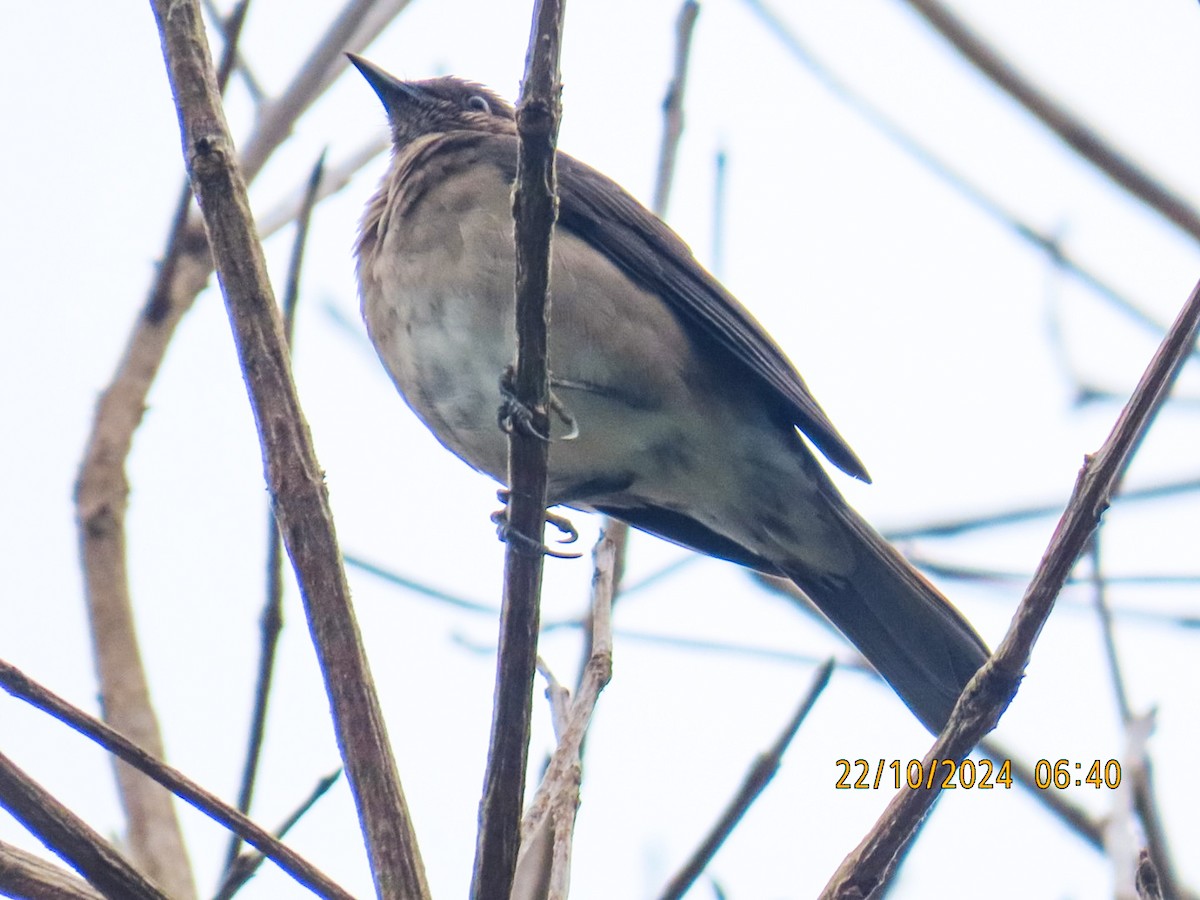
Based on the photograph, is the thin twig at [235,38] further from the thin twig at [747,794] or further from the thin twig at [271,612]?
the thin twig at [747,794]

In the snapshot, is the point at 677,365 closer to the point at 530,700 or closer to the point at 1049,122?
the point at 1049,122

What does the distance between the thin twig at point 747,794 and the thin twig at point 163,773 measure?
707 mm

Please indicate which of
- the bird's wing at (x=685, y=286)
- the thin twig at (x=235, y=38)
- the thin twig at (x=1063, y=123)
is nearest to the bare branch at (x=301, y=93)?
the thin twig at (x=235, y=38)

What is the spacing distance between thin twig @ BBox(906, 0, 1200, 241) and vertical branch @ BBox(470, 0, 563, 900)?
4.64ft

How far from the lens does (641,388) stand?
4.66 m

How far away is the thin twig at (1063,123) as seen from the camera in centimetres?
318

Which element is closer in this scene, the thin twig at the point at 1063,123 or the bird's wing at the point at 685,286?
the thin twig at the point at 1063,123

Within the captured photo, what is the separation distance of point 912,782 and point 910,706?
2.55 meters

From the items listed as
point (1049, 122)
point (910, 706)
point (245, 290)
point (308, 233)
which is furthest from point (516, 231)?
point (910, 706)

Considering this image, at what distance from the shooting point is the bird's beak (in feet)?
19.8

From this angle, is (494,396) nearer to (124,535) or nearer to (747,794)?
(124,535)

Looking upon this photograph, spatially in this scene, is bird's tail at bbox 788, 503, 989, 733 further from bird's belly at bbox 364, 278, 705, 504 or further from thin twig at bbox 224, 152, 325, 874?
thin twig at bbox 224, 152, 325, 874

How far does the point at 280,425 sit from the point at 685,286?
2767 millimetres

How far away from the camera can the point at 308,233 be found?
3119 millimetres
